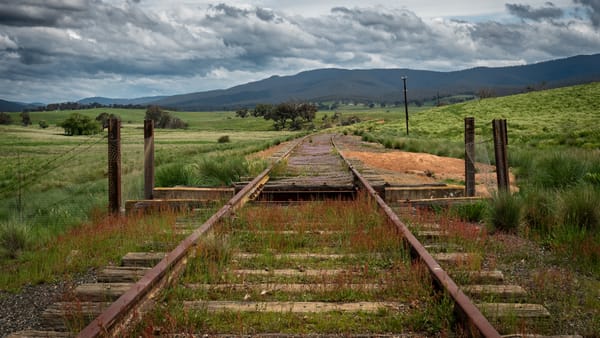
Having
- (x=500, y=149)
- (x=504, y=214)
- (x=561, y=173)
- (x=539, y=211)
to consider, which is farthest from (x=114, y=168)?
(x=561, y=173)

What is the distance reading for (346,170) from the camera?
1152 centimetres

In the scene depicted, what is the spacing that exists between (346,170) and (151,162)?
4.95 meters

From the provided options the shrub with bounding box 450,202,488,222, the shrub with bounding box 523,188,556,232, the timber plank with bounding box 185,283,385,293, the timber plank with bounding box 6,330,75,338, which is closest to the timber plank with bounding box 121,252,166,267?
the timber plank with bounding box 185,283,385,293

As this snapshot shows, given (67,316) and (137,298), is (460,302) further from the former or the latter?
(67,316)

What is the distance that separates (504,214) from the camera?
582 centimetres

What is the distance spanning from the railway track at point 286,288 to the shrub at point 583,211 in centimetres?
153

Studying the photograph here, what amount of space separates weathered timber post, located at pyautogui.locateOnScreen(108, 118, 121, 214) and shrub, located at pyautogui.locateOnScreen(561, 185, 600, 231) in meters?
5.62

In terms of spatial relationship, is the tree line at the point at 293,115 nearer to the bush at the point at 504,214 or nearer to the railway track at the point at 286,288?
the bush at the point at 504,214

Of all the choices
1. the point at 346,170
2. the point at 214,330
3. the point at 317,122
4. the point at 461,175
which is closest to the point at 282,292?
the point at 214,330

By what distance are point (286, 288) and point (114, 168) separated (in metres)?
4.36

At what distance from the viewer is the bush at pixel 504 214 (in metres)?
5.80

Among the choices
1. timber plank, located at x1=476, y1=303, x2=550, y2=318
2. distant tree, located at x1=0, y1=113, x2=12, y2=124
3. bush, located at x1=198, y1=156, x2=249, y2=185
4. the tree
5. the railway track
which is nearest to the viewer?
the railway track

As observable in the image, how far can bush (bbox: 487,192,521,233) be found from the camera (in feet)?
19.0

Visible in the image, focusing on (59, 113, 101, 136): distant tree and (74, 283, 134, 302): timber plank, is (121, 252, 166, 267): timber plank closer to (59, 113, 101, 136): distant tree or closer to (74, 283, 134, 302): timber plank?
(74, 283, 134, 302): timber plank
